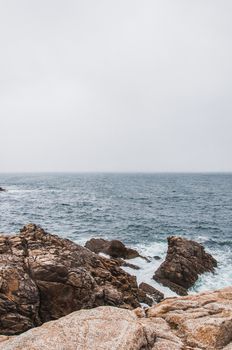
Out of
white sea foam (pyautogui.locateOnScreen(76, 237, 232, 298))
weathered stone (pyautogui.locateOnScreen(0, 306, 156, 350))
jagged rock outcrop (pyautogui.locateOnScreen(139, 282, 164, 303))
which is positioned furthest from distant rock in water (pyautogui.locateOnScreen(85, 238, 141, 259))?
weathered stone (pyautogui.locateOnScreen(0, 306, 156, 350))

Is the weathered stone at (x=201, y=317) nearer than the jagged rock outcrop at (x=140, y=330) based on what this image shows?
No

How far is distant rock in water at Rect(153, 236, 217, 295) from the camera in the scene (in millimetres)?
31000

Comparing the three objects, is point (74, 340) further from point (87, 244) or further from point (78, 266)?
point (87, 244)

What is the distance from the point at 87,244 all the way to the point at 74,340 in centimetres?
3099

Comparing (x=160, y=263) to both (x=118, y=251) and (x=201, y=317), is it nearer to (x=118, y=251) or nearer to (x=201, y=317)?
(x=118, y=251)

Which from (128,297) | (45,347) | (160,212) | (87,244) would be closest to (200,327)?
(45,347)

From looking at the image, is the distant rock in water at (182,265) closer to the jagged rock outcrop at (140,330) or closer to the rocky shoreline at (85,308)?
the rocky shoreline at (85,308)

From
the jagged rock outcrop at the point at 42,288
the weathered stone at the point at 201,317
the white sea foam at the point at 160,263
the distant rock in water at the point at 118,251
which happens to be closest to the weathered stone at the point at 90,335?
the weathered stone at the point at 201,317

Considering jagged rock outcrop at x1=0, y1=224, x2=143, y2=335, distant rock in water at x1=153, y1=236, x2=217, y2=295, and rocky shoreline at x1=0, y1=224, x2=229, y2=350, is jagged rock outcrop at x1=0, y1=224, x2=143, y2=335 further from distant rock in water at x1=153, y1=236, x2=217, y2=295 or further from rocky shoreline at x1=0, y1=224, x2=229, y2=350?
distant rock in water at x1=153, y1=236, x2=217, y2=295

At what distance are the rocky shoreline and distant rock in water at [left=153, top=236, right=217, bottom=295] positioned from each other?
188 centimetres

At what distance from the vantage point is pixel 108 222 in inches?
2373

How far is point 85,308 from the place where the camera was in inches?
673

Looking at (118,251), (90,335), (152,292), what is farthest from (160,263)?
(90,335)

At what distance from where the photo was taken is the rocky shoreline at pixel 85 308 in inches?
385
